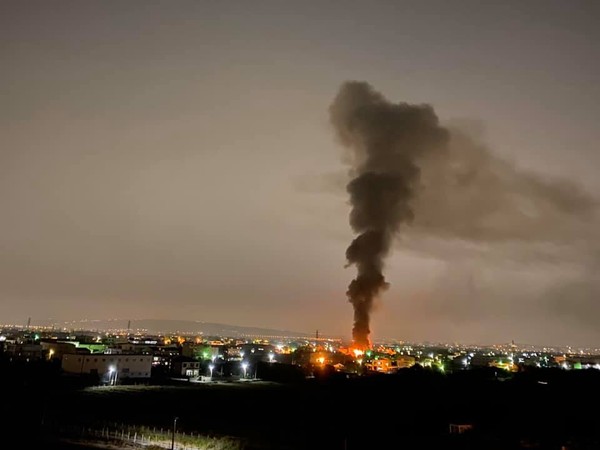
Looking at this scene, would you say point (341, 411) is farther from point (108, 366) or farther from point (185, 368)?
point (185, 368)

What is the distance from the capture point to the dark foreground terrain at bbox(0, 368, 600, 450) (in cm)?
2634

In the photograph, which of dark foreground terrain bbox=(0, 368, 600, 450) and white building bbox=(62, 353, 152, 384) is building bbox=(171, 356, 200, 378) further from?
dark foreground terrain bbox=(0, 368, 600, 450)

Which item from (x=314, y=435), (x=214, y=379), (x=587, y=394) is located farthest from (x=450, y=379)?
(x=314, y=435)

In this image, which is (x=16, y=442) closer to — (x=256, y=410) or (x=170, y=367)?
(x=256, y=410)

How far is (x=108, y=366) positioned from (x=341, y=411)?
27.8 metres

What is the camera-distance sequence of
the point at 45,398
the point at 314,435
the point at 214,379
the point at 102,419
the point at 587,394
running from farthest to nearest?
1. the point at 214,379
2. the point at 587,394
3. the point at 45,398
4. the point at 102,419
5. the point at 314,435

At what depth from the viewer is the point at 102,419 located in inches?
1180

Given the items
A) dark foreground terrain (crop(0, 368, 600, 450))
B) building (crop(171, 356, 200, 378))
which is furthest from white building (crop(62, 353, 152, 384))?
dark foreground terrain (crop(0, 368, 600, 450))

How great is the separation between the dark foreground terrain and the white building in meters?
6.68

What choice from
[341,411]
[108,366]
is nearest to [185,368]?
[108,366]

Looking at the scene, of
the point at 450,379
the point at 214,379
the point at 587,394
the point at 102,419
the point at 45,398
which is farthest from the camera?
the point at 214,379

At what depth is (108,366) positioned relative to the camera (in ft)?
173

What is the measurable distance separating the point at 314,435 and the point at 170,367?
39.8m

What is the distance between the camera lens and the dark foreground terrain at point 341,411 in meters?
26.3
